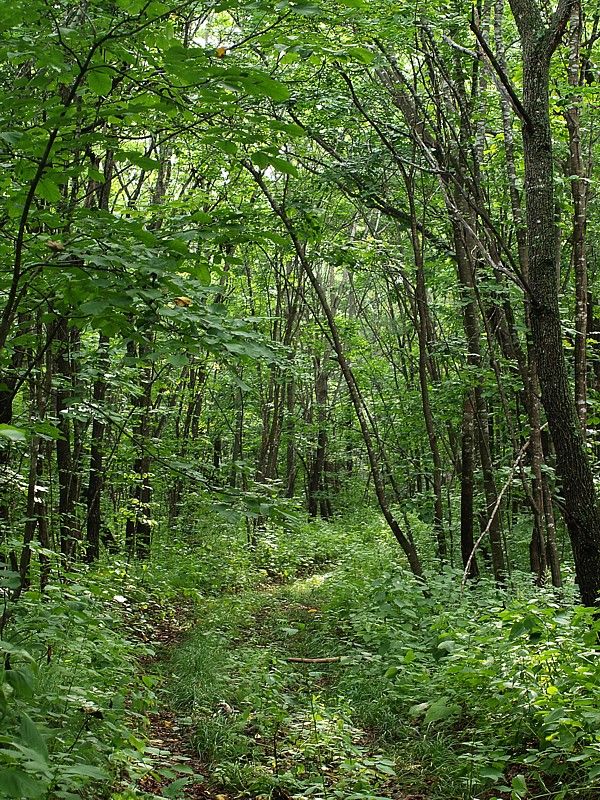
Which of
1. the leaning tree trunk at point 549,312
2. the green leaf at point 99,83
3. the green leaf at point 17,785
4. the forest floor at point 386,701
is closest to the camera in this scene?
the green leaf at point 17,785

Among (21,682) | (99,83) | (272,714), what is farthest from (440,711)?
(99,83)

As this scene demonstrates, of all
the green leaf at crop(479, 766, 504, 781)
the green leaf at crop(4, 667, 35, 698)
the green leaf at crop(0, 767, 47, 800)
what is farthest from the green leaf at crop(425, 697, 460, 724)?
the green leaf at crop(0, 767, 47, 800)

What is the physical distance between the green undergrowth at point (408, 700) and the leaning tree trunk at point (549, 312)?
2.23 feet

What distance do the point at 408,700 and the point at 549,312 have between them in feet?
11.1

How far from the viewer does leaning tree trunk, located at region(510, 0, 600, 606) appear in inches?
221

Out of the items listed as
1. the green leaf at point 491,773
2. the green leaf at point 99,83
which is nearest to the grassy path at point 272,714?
the green leaf at point 491,773

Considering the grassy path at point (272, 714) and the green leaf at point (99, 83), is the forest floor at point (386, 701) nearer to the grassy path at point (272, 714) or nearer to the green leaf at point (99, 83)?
the grassy path at point (272, 714)

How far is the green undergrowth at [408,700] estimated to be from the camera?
425 cm

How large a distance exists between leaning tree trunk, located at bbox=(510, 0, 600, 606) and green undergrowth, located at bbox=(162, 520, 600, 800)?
68 centimetres

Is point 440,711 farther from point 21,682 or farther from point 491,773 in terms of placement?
point 21,682

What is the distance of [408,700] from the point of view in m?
5.91

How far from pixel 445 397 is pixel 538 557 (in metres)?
2.64

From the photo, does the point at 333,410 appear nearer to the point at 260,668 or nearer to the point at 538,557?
the point at 538,557

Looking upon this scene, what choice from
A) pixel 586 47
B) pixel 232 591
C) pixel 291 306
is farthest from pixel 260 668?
pixel 291 306
